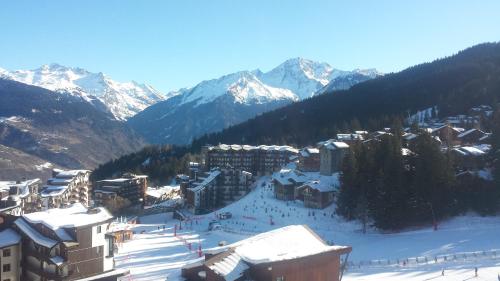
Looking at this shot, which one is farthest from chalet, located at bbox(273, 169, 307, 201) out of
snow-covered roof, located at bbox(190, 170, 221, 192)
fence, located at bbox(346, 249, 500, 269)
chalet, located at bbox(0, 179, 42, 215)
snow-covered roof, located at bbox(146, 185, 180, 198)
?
chalet, located at bbox(0, 179, 42, 215)

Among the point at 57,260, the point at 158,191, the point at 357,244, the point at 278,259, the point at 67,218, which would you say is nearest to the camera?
the point at 278,259

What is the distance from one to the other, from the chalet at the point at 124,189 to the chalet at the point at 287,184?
37.5m

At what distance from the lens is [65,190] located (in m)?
85.0

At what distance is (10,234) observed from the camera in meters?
29.0

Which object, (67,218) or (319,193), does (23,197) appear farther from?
(67,218)

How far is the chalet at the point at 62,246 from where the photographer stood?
27.8m

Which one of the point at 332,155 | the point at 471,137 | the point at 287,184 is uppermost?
the point at 471,137

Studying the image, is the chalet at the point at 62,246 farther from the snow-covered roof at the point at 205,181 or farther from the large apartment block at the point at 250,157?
the large apartment block at the point at 250,157

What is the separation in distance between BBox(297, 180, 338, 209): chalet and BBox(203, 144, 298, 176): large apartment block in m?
33.7

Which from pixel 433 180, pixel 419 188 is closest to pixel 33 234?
pixel 419 188

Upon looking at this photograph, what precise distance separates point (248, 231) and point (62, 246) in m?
29.0

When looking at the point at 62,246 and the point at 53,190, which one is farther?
the point at 53,190

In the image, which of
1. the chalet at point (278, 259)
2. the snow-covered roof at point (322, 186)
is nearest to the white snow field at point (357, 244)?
the snow-covered roof at point (322, 186)

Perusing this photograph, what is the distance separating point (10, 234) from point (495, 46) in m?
199
